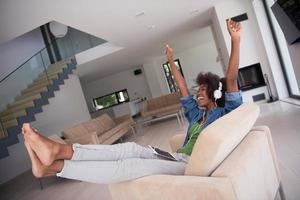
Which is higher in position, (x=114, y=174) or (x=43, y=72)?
(x=43, y=72)

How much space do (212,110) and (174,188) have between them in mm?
949

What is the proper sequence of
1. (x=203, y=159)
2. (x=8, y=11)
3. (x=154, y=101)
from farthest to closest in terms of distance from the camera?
(x=154, y=101), (x=8, y=11), (x=203, y=159)

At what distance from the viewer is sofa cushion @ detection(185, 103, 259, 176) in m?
A: 1.39

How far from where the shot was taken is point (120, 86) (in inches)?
595

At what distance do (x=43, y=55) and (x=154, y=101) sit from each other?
3.87m

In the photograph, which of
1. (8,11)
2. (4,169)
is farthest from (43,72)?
(8,11)

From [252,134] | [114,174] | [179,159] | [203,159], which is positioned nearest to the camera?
[203,159]

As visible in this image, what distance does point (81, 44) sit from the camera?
966 centimetres

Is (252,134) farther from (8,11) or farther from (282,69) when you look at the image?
(282,69)

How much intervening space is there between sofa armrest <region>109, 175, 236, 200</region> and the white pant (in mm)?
72

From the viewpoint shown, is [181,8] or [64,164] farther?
[181,8]

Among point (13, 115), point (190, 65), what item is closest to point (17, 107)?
point (13, 115)

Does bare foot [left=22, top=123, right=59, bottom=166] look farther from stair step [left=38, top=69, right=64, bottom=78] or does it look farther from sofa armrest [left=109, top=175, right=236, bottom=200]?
stair step [left=38, top=69, right=64, bottom=78]

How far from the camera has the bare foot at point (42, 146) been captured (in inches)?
61.2
